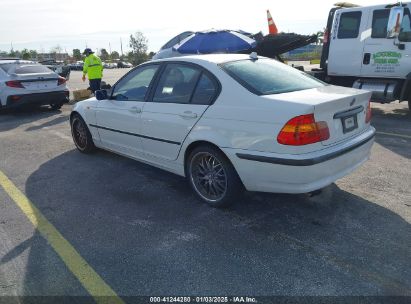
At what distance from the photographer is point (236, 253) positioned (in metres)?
3.07

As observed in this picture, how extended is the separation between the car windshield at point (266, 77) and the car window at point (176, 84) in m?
0.39

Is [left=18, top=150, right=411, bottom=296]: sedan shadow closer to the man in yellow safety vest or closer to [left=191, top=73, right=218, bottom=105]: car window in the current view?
[left=191, top=73, right=218, bottom=105]: car window

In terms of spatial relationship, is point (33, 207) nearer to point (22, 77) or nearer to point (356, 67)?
point (22, 77)

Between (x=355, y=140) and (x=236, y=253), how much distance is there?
65.2 inches

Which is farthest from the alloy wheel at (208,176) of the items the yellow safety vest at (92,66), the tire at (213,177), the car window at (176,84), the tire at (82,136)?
the yellow safety vest at (92,66)

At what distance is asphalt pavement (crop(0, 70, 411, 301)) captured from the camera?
270 centimetres

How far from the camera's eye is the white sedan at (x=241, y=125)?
3.22 metres

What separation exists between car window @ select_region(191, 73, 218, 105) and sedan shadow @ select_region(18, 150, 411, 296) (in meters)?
1.13

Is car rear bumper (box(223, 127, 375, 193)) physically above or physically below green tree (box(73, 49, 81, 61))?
below

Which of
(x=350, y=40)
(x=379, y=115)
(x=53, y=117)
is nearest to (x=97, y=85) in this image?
(x=53, y=117)

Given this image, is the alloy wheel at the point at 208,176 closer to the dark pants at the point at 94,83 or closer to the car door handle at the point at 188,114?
the car door handle at the point at 188,114

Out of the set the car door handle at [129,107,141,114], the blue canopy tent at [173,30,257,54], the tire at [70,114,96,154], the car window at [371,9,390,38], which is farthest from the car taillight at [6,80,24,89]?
the car window at [371,9,390,38]

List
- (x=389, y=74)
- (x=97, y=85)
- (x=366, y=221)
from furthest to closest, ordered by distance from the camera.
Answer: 1. (x=97, y=85)
2. (x=389, y=74)
3. (x=366, y=221)

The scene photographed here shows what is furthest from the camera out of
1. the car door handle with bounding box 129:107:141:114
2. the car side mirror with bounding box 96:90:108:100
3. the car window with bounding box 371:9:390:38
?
the car window with bounding box 371:9:390:38
